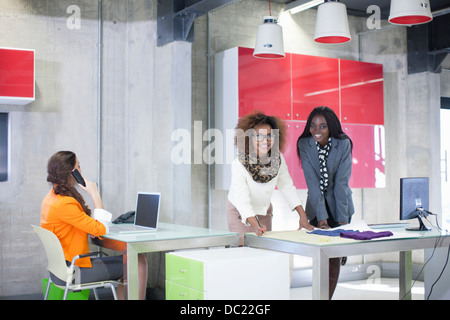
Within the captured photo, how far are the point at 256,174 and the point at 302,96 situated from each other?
2.29m

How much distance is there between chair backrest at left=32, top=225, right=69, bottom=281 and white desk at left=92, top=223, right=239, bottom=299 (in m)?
0.31

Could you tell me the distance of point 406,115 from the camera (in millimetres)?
6871

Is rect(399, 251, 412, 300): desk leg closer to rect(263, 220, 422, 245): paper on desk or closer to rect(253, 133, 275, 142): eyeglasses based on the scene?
rect(263, 220, 422, 245): paper on desk

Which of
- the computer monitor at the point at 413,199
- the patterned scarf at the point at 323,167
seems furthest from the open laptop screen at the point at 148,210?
the computer monitor at the point at 413,199

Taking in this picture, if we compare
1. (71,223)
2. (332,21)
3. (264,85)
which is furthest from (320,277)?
(264,85)

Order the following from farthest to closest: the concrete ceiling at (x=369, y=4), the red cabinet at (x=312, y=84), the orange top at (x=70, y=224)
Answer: the concrete ceiling at (x=369, y=4)
the red cabinet at (x=312, y=84)
the orange top at (x=70, y=224)

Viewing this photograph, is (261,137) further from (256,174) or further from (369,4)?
(369,4)

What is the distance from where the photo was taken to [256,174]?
383cm

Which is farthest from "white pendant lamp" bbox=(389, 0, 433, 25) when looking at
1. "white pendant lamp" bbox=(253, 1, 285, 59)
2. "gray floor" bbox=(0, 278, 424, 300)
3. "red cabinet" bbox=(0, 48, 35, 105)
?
"red cabinet" bbox=(0, 48, 35, 105)

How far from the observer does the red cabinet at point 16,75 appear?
485 cm

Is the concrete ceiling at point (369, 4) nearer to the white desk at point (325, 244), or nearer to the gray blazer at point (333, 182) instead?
the gray blazer at point (333, 182)

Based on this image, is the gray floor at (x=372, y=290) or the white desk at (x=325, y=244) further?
the gray floor at (x=372, y=290)

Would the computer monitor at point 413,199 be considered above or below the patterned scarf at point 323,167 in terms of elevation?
below

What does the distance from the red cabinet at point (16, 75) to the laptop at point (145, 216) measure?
1.44 m
